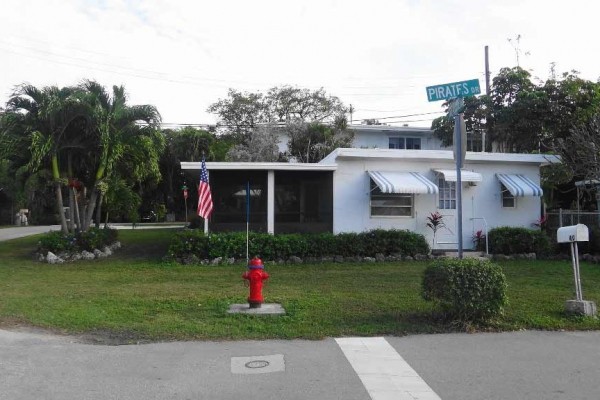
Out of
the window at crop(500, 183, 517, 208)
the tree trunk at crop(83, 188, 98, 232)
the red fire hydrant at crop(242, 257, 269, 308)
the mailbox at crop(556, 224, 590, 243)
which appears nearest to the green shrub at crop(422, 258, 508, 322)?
the mailbox at crop(556, 224, 590, 243)

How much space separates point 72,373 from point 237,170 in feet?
37.8

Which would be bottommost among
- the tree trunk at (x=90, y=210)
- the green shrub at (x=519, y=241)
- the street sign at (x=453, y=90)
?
the green shrub at (x=519, y=241)

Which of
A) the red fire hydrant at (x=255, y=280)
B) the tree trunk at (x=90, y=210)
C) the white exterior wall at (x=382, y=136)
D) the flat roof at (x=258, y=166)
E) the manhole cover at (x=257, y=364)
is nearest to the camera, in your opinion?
the manhole cover at (x=257, y=364)

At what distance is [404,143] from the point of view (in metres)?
35.6

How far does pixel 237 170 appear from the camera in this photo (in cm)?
1702

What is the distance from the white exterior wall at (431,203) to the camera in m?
17.1

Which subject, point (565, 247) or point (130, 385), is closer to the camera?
point (130, 385)

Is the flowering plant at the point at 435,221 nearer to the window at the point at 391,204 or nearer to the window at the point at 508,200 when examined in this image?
the window at the point at 391,204

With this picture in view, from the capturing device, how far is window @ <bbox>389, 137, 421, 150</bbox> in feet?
117

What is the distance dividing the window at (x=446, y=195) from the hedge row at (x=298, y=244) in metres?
1.86

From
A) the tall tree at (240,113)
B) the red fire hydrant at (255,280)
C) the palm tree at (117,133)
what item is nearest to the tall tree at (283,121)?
the tall tree at (240,113)

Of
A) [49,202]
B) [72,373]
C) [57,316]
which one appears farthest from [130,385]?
[49,202]

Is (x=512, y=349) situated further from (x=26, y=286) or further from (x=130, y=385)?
(x=26, y=286)

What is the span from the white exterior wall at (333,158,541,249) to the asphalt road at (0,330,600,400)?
32.2ft
